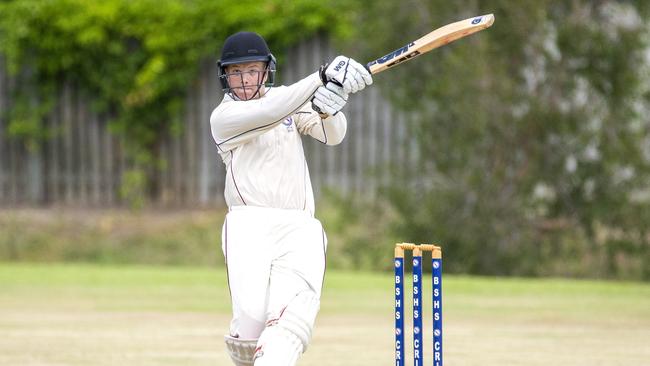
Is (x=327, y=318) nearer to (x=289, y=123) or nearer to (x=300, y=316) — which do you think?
(x=289, y=123)

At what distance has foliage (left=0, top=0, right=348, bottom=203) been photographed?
1305 cm

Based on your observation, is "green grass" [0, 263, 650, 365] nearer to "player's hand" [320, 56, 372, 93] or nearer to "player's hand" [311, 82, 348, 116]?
"player's hand" [311, 82, 348, 116]

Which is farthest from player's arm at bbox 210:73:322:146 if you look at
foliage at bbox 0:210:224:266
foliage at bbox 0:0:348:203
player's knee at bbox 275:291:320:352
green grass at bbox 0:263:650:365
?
foliage at bbox 0:0:348:203

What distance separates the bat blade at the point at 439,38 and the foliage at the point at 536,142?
21.9ft

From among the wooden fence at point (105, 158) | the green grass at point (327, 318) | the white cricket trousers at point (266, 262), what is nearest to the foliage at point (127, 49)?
the wooden fence at point (105, 158)

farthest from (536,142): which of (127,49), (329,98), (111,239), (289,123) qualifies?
(329,98)

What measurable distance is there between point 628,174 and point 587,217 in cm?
50

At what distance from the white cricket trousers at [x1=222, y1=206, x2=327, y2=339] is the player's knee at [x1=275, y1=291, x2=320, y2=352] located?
0.03m

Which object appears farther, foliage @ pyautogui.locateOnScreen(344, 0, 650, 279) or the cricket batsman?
foliage @ pyautogui.locateOnScreen(344, 0, 650, 279)

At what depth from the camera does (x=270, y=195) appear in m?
4.46

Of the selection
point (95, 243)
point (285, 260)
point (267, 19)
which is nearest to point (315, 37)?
point (267, 19)

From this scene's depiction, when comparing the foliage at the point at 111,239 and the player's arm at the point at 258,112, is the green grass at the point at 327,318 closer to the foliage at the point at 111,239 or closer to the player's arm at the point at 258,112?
the foliage at the point at 111,239

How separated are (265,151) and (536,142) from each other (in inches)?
280

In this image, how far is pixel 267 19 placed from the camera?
1290 centimetres
